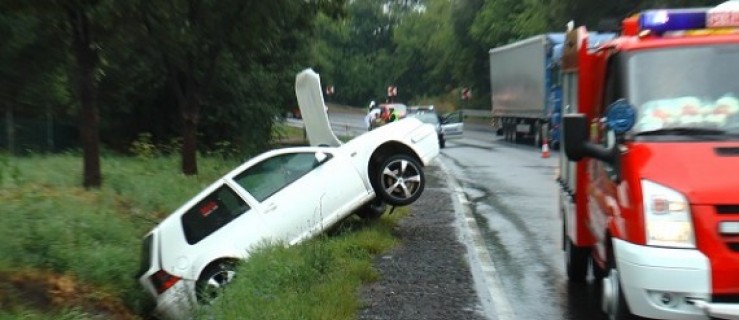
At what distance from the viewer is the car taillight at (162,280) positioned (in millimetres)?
9812

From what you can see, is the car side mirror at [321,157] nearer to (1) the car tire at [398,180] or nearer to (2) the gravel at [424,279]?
(1) the car tire at [398,180]

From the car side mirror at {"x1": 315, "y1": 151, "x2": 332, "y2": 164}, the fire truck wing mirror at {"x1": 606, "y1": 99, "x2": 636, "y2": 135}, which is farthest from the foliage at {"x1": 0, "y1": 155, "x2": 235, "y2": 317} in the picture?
the fire truck wing mirror at {"x1": 606, "y1": 99, "x2": 636, "y2": 135}

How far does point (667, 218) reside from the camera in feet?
17.0

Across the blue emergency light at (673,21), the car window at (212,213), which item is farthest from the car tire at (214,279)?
the blue emergency light at (673,21)

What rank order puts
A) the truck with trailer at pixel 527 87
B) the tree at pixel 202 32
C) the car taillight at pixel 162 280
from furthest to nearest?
the truck with trailer at pixel 527 87 < the tree at pixel 202 32 < the car taillight at pixel 162 280

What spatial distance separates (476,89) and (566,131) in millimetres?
65956

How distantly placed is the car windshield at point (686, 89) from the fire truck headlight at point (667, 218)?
72 centimetres

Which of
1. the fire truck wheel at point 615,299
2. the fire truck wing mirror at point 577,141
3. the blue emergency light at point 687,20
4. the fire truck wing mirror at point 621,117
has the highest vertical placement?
the blue emergency light at point 687,20

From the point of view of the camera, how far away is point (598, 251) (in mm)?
6926

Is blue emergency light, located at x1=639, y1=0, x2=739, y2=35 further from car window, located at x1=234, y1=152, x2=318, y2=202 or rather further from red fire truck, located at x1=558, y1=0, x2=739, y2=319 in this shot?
car window, located at x1=234, y1=152, x2=318, y2=202

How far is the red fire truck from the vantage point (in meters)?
5.08

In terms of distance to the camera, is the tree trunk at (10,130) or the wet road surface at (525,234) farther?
the tree trunk at (10,130)

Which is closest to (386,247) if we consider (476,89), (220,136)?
(220,136)

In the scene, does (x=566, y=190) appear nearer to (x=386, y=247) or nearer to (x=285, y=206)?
(x=386, y=247)
